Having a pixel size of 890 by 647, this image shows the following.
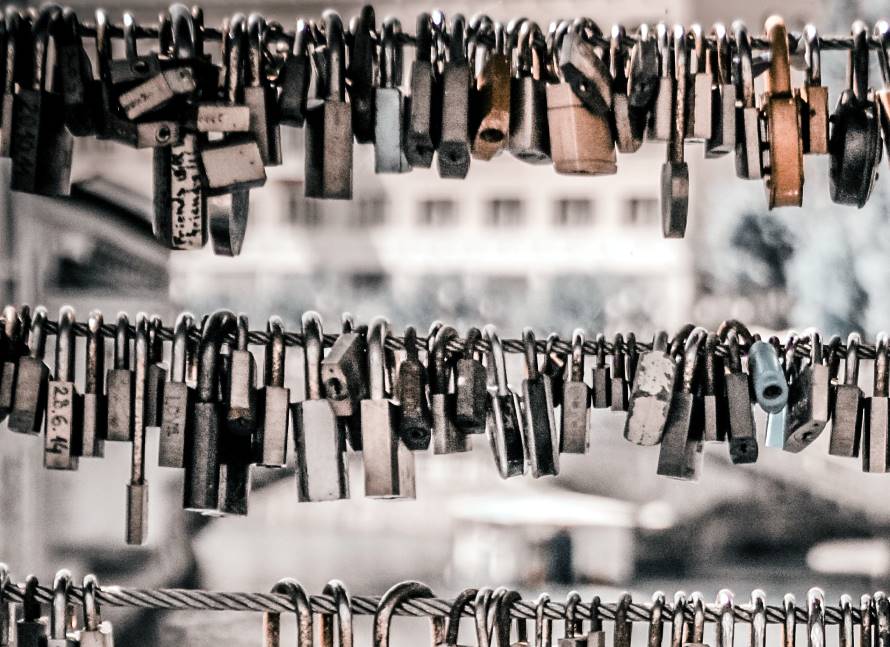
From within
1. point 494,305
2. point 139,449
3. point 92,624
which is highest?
point 494,305

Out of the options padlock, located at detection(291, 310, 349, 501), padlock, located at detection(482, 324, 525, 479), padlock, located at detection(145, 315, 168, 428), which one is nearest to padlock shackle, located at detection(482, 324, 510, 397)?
padlock, located at detection(482, 324, 525, 479)

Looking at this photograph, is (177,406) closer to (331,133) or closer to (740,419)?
(331,133)

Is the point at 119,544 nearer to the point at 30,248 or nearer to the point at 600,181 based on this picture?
the point at 30,248

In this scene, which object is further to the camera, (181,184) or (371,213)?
(371,213)

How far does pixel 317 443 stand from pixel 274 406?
4 cm

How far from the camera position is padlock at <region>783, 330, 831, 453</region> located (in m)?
0.65

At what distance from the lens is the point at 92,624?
609 millimetres

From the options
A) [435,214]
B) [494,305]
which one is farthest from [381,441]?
[435,214]

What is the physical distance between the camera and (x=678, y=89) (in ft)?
2.02

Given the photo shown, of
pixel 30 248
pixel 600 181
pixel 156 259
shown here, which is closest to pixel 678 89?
pixel 600 181

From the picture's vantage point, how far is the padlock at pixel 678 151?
62 centimetres

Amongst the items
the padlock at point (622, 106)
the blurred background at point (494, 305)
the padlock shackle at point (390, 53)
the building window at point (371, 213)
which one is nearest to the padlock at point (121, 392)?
the padlock shackle at point (390, 53)

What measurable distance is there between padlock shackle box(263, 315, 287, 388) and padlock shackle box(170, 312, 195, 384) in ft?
0.16

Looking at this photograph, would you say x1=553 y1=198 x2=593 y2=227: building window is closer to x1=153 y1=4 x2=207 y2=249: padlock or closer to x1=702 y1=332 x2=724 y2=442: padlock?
x1=702 y1=332 x2=724 y2=442: padlock
